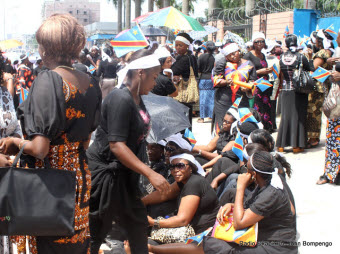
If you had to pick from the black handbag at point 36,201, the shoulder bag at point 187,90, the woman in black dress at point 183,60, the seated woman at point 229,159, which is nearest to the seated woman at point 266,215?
the seated woman at point 229,159

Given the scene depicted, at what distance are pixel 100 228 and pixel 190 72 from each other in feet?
22.5

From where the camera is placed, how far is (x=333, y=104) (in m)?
5.64

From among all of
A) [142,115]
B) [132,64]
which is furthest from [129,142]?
[132,64]

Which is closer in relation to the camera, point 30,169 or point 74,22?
point 30,169

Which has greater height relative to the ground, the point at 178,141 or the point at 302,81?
the point at 302,81

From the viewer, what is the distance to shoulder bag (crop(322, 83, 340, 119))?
5605 millimetres

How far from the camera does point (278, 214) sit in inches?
137

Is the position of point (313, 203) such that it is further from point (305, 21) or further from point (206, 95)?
point (305, 21)

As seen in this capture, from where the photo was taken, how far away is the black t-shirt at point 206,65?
11047 millimetres

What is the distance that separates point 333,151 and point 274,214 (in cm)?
295

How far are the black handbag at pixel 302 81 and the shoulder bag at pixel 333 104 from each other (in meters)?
1.68

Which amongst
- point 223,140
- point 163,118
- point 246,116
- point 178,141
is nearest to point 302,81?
point 223,140

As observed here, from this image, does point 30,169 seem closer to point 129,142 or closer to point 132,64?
point 129,142

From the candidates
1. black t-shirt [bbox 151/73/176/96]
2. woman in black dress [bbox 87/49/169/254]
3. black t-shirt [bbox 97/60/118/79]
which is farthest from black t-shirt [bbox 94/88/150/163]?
black t-shirt [bbox 97/60/118/79]
